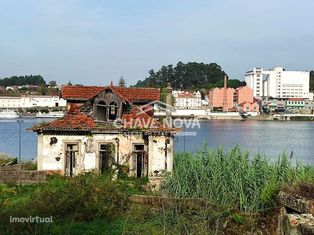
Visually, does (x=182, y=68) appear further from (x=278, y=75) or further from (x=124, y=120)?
(x=124, y=120)

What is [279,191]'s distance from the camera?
41.4ft

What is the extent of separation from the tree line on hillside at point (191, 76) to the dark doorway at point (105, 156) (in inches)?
5174

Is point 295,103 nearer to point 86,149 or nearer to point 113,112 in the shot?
point 113,112

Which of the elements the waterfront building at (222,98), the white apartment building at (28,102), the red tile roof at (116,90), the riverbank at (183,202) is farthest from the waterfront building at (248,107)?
the riverbank at (183,202)

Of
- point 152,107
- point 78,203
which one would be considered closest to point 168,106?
point 152,107

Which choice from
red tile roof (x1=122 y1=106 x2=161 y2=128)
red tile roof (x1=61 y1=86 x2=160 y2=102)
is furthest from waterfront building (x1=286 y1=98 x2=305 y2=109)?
red tile roof (x1=122 y1=106 x2=161 y2=128)

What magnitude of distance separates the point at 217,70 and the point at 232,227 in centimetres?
15911

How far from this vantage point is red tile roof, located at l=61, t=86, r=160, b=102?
67.2 feet

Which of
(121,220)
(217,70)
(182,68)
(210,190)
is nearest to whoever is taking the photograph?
(121,220)

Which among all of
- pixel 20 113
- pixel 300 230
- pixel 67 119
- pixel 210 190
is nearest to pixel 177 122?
pixel 67 119

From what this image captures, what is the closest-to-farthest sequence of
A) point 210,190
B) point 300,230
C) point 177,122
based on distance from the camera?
point 300,230
point 210,190
point 177,122

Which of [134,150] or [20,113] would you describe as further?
[20,113]

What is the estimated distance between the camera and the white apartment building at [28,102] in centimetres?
14504

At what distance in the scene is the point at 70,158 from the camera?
62.4 ft
